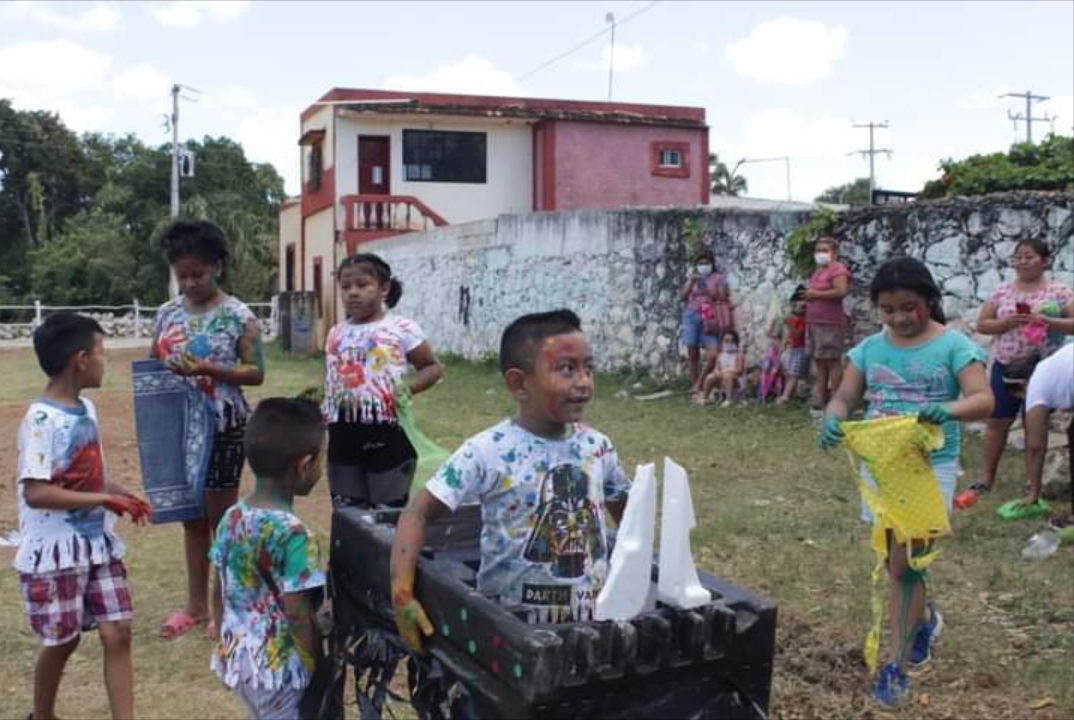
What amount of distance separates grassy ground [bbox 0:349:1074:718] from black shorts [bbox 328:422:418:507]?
87 cm

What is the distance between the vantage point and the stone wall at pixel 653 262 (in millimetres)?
9742

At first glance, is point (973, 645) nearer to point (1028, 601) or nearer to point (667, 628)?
point (1028, 601)

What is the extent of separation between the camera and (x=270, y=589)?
2910 mm

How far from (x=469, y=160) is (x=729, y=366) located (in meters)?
15.8

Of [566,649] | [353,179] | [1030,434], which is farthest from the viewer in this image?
[353,179]

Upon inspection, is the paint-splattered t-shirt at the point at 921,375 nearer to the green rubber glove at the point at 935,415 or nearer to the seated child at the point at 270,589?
the green rubber glove at the point at 935,415

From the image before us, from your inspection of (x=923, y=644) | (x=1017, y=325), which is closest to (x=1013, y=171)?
(x=1017, y=325)

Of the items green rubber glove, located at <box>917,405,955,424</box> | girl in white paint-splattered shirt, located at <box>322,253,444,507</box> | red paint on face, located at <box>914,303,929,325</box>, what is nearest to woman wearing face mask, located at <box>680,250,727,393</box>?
girl in white paint-splattered shirt, located at <box>322,253,444,507</box>

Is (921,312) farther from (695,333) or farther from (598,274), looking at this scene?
(598,274)

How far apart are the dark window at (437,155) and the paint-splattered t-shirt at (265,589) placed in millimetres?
23930

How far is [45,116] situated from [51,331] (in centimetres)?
4267

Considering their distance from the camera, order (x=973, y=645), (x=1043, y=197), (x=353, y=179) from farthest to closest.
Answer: (x=353, y=179) → (x=1043, y=197) → (x=973, y=645)

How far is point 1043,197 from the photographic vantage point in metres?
9.20

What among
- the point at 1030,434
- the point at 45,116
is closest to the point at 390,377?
the point at 1030,434
